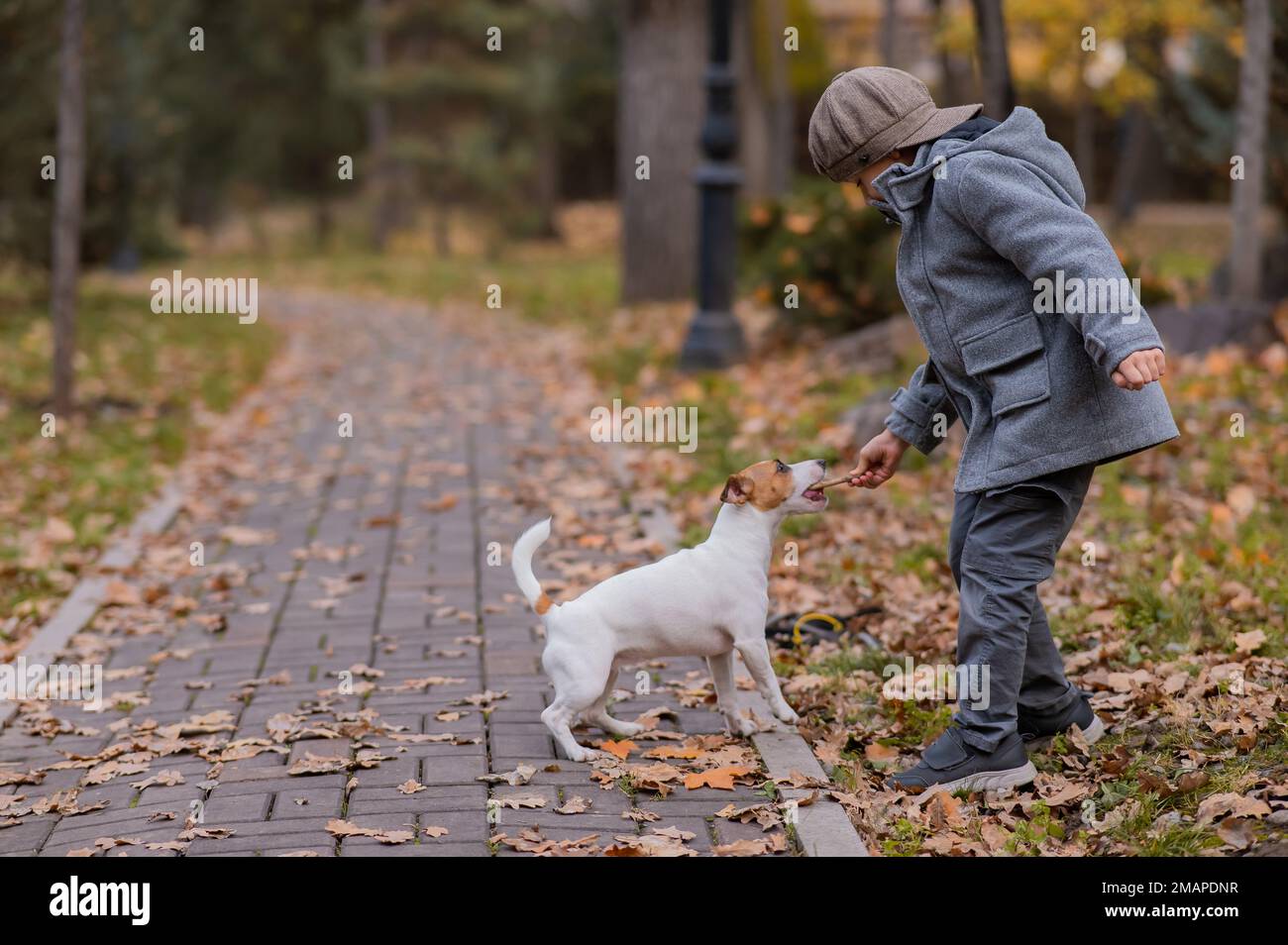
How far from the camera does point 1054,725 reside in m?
4.49

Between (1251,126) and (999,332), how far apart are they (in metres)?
6.92

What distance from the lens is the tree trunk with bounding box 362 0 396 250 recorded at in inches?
1160

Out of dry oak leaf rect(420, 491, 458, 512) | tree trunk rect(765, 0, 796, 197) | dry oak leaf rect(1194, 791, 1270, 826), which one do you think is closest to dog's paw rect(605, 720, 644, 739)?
dry oak leaf rect(1194, 791, 1270, 826)

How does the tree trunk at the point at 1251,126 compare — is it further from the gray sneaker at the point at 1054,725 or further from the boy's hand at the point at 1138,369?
the boy's hand at the point at 1138,369

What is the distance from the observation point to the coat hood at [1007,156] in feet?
12.6

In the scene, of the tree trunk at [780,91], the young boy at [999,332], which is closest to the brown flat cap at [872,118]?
the young boy at [999,332]

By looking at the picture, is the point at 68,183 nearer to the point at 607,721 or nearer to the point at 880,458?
the point at 607,721

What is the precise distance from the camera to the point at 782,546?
7145 millimetres

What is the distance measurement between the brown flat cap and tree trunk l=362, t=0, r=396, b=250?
26297mm

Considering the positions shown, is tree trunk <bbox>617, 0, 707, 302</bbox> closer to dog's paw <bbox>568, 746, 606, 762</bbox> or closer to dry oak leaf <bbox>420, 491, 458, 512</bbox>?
dry oak leaf <bbox>420, 491, 458, 512</bbox>

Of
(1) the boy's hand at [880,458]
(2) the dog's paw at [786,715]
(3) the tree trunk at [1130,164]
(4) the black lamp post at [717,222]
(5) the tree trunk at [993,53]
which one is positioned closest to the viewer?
(1) the boy's hand at [880,458]

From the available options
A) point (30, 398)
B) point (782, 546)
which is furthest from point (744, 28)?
point (782, 546)

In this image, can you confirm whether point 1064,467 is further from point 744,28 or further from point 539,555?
point 744,28

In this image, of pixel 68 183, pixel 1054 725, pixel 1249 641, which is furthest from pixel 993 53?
pixel 68 183
